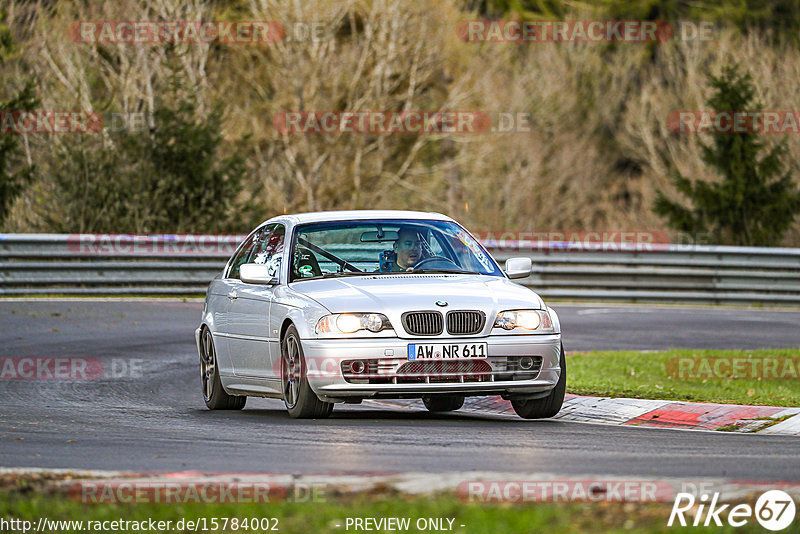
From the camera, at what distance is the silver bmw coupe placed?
32.7 feet

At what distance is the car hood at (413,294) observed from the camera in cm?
1003

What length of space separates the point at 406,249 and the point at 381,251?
21 cm

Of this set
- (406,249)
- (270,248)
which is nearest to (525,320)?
(406,249)

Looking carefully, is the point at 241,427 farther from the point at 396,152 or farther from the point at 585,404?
the point at 396,152

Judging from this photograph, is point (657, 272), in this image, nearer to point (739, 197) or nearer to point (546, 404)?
point (739, 197)

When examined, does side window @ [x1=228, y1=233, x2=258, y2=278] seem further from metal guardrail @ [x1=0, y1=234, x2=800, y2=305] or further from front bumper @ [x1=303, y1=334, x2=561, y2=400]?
metal guardrail @ [x1=0, y1=234, x2=800, y2=305]

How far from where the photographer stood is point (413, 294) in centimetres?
1016

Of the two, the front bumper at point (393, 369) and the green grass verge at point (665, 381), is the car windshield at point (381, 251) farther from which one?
the green grass verge at point (665, 381)

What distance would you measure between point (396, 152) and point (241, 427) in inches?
1412

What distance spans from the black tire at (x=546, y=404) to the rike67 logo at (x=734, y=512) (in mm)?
4405

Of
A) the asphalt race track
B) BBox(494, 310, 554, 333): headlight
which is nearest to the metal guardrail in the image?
the asphalt race track

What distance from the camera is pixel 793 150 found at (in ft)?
145

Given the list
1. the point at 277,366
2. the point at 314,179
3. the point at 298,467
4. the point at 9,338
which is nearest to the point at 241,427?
the point at 277,366

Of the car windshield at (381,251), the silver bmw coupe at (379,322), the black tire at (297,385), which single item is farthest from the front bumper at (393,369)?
the car windshield at (381,251)
